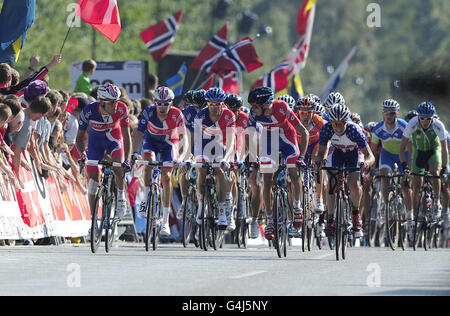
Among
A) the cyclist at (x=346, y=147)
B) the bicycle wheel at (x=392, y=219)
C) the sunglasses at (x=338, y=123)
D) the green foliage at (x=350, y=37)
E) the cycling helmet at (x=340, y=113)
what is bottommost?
the bicycle wheel at (x=392, y=219)

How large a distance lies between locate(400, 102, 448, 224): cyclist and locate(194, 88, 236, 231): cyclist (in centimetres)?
426

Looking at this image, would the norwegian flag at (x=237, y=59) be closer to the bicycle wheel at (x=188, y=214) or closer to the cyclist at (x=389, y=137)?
the cyclist at (x=389, y=137)

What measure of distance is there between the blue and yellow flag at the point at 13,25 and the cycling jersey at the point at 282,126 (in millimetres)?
4359

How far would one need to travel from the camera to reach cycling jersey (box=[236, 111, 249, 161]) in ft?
66.0

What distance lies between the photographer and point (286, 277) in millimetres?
13906

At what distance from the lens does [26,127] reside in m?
19.1

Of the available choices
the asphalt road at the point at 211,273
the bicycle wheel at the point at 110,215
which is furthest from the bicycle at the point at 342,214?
the bicycle wheel at the point at 110,215

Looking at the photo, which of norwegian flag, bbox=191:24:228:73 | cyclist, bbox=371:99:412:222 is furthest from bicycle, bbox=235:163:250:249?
norwegian flag, bbox=191:24:228:73

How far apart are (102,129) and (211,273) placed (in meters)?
4.56

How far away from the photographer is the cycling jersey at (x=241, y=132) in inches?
792
